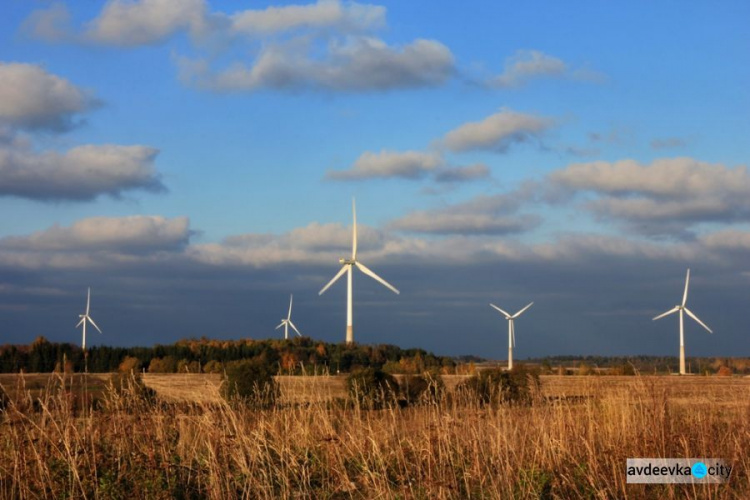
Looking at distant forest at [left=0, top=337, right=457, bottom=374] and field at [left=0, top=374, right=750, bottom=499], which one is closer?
field at [left=0, top=374, right=750, bottom=499]

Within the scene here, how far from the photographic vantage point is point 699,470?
12.6 metres

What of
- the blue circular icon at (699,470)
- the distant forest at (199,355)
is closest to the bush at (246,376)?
the blue circular icon at (699,470)

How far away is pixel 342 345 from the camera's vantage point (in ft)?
283

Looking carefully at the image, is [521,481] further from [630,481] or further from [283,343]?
[283,343]

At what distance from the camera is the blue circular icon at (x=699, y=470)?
12.4 m

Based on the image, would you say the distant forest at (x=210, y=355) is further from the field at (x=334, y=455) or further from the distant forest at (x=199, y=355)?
the field at (x=334, y=455)

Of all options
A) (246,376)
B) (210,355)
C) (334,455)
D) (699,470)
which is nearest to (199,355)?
(210,355)

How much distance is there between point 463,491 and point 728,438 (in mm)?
4900

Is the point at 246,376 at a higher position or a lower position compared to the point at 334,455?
lower

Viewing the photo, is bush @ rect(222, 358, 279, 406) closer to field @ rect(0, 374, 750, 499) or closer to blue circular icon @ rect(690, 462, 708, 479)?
field @ rect(0, 374, 750, 499)

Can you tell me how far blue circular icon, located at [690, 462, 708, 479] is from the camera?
1245 cm

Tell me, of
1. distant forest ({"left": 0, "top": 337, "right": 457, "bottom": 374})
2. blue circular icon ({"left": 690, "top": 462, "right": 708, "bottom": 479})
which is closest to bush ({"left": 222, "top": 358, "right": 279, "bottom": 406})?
blue circular icon ({"left": 690, "top": 462, "right": 708, "bottom": 479})

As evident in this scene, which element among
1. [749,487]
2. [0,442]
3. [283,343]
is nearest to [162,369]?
[283,343]

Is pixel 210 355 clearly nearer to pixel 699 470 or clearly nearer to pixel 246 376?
pixel 246 376
